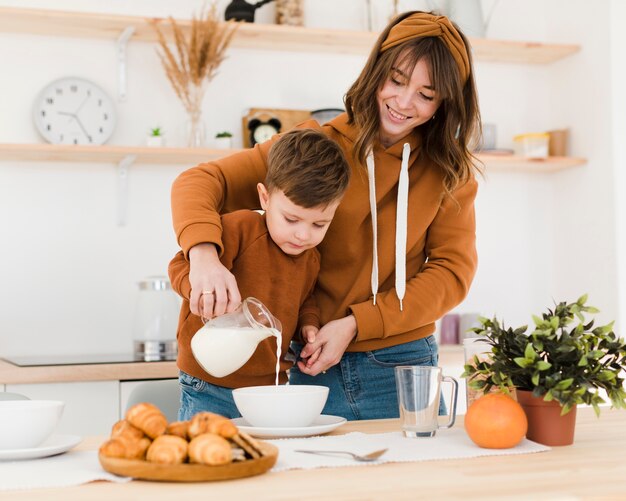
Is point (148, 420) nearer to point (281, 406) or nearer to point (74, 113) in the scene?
point (281, 406)

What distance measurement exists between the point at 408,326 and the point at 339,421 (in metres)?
0.42

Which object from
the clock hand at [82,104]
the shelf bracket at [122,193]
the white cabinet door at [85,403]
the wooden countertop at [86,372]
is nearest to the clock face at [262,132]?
the shelf bracket at [122,193]

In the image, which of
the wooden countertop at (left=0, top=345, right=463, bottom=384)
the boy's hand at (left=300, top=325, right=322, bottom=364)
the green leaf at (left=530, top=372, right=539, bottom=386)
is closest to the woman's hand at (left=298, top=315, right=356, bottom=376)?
the boy's hand at (left=300, top=325, right=322, bottom=364)

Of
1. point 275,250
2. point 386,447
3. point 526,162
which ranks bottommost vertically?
point 386,447

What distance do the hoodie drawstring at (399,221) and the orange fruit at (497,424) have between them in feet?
1.70

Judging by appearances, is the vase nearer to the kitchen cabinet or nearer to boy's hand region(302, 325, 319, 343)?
the kitchen cabinet

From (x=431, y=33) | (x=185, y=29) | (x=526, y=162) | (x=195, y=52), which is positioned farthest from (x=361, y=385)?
(x=526, y=162)

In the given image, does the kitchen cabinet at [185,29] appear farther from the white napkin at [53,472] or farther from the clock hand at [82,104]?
the white napkin at [53,472]

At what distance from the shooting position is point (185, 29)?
3201mm

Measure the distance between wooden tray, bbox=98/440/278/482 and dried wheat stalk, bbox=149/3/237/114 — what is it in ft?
7.69

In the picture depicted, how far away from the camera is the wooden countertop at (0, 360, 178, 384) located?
264 centimetres

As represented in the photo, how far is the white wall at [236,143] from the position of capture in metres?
3.17

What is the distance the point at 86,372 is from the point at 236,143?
Result: 1159 millimetres

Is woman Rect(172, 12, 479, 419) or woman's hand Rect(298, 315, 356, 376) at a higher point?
woman Rect(172, 12, 479, 419)
